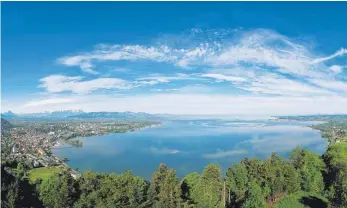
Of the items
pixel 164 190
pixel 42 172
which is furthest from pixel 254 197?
pixel 42 172

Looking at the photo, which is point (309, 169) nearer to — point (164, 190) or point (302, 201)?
point (302, 201)

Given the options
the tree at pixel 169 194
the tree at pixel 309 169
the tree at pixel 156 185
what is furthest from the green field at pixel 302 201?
the tree at pixel 156 185

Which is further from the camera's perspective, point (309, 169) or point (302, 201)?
point (309, 169)

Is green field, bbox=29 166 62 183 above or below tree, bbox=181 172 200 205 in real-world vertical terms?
below

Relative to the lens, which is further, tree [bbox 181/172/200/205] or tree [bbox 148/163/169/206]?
tree [bbox 181/172/200/205]

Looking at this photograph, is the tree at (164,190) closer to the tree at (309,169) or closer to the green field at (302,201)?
the green field at (302,201)

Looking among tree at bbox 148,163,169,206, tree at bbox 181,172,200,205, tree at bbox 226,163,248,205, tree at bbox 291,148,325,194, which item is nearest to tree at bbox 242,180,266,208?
tree at bbox 226,163,248,205

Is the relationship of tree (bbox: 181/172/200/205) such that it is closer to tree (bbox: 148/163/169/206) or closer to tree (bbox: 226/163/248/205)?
tree (bbox: 148/163/169/206)
